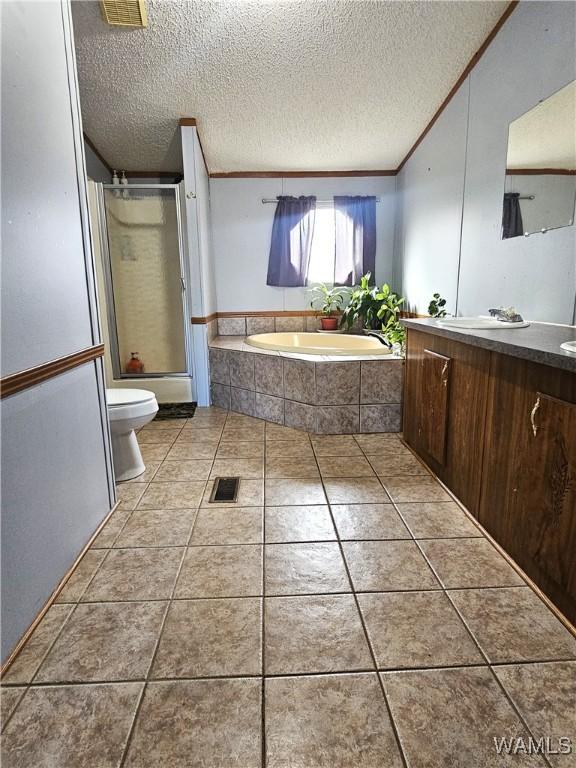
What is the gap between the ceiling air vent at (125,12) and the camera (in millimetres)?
1968

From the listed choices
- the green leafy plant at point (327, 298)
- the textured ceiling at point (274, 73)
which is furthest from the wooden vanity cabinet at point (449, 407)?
the green leafy plant at point (327, 298)

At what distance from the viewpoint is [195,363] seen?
3.41m

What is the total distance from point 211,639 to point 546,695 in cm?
84

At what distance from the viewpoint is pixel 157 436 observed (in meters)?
2.76

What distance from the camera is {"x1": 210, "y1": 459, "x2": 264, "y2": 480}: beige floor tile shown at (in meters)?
2.15

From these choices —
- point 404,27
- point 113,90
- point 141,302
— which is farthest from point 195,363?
point 404,27

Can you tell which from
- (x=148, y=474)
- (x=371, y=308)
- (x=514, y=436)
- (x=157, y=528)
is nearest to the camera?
(x=514, y=436)

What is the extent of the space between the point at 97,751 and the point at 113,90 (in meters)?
3.39

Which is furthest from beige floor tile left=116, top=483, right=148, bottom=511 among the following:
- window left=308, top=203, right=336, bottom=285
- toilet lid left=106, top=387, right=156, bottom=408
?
window left=308, top=203, right=336, bottom=285

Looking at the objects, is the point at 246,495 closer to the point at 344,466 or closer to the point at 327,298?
the point at 344,466

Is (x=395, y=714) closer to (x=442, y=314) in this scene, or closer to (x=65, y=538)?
(x=65, y=538)

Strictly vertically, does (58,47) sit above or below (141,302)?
above

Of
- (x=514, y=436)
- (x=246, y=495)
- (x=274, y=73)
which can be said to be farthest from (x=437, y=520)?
(x=274, y=73)

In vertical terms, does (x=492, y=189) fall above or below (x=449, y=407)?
above
